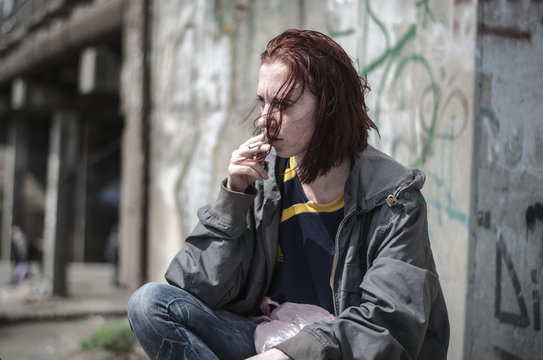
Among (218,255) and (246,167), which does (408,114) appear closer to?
(246,167)

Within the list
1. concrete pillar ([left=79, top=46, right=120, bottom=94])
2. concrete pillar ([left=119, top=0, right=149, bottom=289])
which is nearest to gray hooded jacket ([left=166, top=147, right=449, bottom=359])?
concrete pillar ([left=119, top=0, right=149, bottom=289])

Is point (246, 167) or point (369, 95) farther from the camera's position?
point (369, 95)

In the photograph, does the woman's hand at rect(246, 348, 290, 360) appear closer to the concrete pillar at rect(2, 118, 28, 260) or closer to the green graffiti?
the green graffiti

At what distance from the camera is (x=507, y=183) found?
288cm

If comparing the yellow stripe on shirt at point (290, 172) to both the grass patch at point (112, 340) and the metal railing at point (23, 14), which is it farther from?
the metal railing at point (23, 14)

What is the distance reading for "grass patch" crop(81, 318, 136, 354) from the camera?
5.03 m

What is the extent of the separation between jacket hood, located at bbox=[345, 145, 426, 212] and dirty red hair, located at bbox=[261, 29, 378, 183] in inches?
3.1

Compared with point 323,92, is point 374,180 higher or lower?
lower

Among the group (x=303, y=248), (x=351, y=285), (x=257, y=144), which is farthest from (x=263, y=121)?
(x=351, y=285)

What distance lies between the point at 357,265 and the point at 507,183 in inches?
51.5

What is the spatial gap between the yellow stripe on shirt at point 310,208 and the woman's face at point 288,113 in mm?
187

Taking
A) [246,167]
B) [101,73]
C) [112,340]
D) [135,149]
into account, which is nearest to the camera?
[246,167]

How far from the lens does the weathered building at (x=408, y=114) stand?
2861 millimetres

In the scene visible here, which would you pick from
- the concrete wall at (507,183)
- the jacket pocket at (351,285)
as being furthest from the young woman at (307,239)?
the concrete wall at (507,183)
